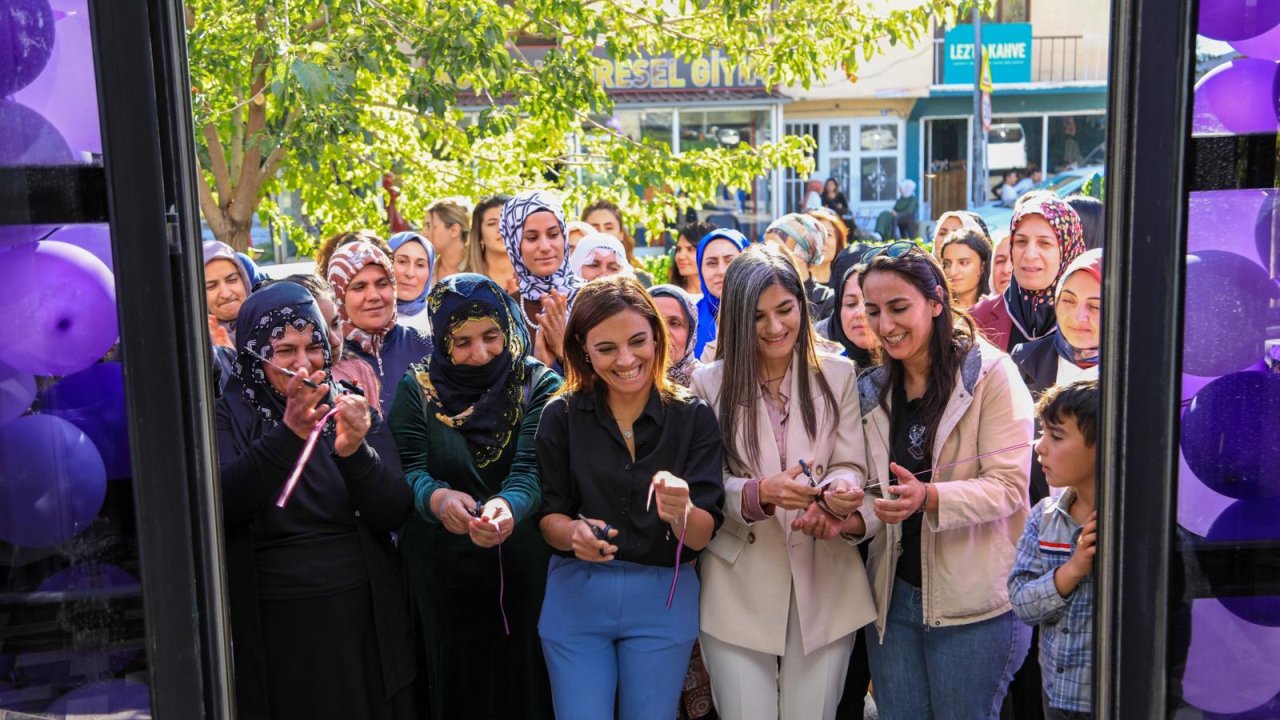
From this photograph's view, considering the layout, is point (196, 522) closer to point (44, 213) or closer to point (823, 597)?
point (44, 213)

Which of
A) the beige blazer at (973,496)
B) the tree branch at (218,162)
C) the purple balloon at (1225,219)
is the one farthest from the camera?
the tree branch at (218,162)

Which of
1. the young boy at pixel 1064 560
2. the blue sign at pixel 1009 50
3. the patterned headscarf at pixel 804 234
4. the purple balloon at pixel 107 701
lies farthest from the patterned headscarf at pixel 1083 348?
the blue sign at pixel 1009 50

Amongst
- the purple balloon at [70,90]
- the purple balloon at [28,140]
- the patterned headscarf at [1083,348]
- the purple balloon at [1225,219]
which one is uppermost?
the purple balloon at [70,90]

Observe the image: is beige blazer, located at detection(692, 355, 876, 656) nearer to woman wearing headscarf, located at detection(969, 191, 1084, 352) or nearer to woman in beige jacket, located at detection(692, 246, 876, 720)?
woman in beige jacket, located at detection(692, 246, 876, 720)

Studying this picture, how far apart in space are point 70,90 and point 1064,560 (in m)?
2.39

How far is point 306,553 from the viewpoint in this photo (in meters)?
3.12

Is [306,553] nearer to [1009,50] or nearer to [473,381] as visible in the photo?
[473,381]

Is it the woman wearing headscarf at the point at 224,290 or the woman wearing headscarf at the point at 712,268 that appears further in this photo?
the woman wearing headscarf at the point at 712,268

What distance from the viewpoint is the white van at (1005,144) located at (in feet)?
74.8

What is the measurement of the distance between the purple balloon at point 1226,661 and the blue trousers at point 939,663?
1085 mm

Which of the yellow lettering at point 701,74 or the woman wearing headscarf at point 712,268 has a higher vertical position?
the yellow lettering at point 701,74

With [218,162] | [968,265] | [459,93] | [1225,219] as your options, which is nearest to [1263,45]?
[1225,219]

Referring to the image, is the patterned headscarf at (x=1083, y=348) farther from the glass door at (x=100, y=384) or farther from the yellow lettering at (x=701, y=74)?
the yellow lettering at (x=701, y=74)

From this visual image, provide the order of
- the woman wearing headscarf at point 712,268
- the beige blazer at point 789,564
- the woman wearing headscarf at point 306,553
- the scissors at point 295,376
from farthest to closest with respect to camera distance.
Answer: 1. the woman wearing headscarf at point 712,268
2. the beige blazer at point 789,564
3. the woman wearing headscarf at point 306,553
4. the scissors at point 295,376
